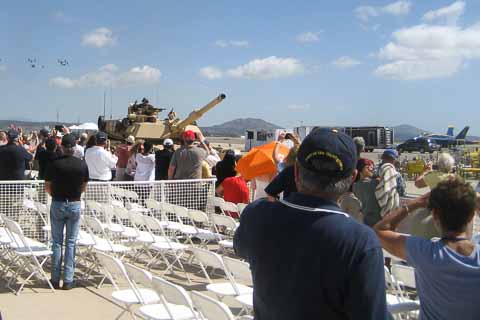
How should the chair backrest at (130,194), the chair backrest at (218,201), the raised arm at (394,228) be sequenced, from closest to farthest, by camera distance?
1. the raised arm at (394,228)
2. the chair backrest at (218,201)
3. the chair backrest at (130,194)

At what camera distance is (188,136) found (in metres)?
10.2

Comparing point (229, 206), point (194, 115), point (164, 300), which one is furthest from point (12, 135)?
point (194, 115)

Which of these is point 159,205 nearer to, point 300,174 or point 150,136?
point 300,174

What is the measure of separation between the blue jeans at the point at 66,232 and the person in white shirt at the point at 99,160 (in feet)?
10.4

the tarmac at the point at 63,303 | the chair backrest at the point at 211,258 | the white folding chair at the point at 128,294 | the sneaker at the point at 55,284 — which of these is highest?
the chair backrest at the point at 211,258

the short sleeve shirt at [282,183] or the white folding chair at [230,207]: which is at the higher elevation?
the short sleeve shirt at [282,183]

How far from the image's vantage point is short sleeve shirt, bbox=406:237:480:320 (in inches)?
106

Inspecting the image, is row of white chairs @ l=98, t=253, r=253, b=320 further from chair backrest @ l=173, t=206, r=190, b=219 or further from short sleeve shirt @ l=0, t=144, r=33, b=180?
short sleeve shirt @ l=0, t=144, r=33, b=180

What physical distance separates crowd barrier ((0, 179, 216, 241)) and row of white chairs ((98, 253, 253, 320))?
140 inches

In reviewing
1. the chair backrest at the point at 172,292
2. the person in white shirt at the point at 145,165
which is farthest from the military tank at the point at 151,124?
the chair backrest at the point at 172,292

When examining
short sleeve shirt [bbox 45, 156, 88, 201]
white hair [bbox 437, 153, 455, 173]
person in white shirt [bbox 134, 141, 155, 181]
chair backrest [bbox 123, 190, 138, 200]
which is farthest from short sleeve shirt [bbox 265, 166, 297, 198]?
person in white shirt [bbox 134, 141, 155, 181]

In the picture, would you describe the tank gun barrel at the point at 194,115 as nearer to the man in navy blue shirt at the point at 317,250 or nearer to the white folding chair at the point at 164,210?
the white folding chair at the point at 164,210

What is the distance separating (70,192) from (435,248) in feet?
16.6

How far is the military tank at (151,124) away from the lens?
84.3 ft
